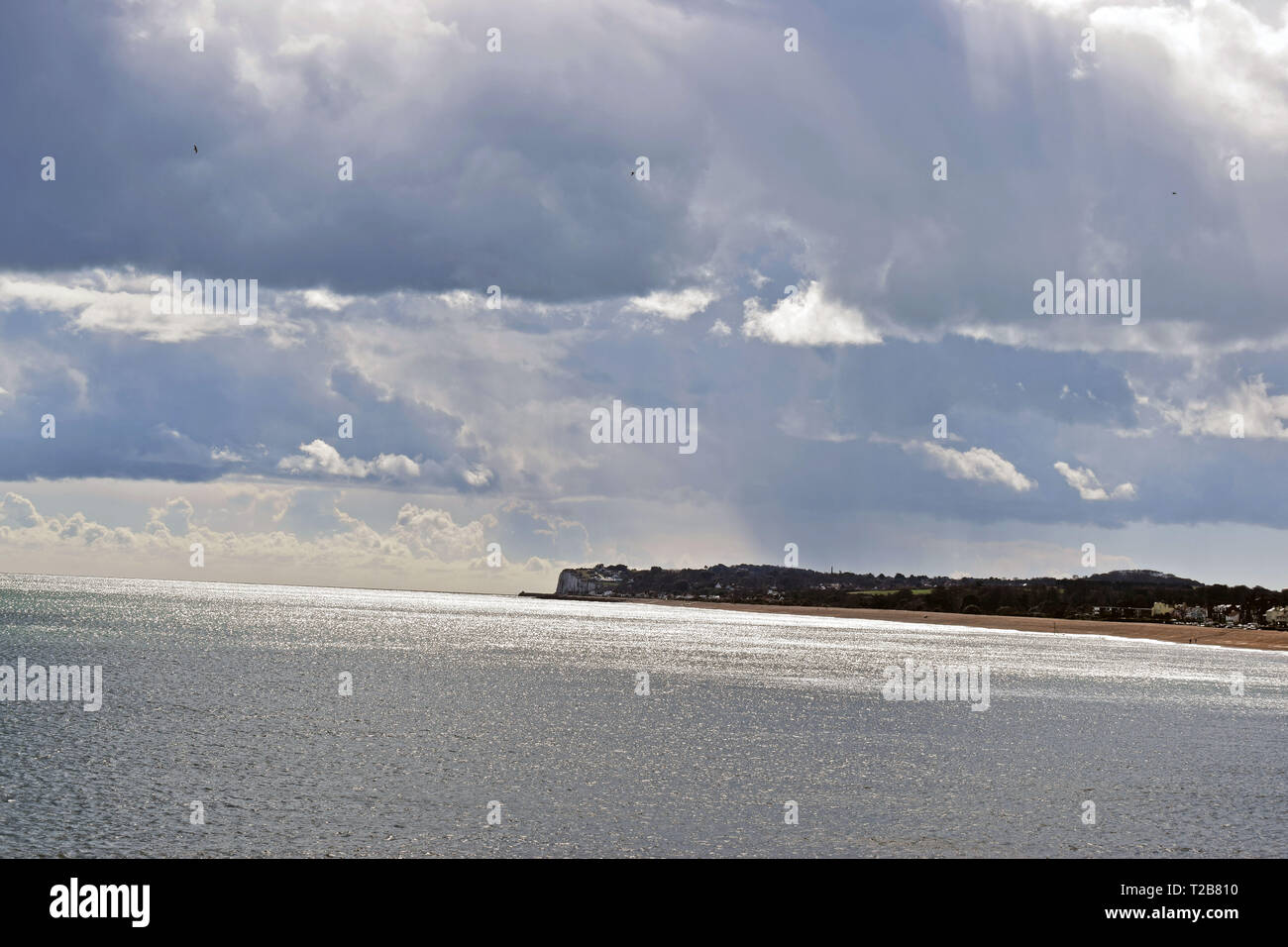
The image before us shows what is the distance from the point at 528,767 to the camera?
51.5m

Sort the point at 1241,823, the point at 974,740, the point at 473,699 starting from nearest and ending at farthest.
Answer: the point at 1241,823 → the point at 974,740 → the point at 473,699

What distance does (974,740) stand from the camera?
66.1 meters

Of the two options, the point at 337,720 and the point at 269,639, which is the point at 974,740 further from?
the point at 269,639

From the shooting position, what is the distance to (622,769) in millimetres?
51719

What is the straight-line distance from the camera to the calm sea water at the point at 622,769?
3803 centimetres

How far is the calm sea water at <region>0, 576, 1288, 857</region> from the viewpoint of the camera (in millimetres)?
38031
